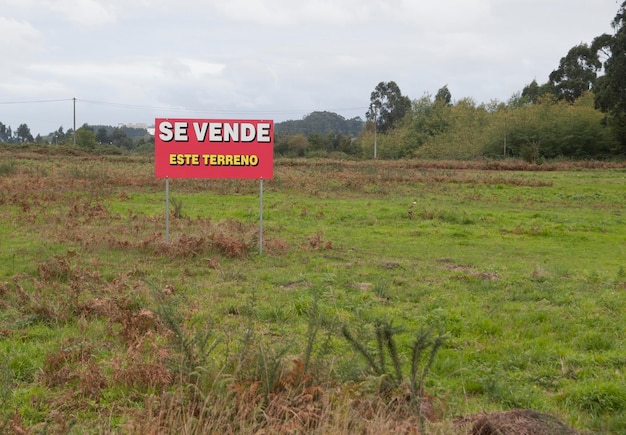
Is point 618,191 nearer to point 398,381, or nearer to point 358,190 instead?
point 358,190

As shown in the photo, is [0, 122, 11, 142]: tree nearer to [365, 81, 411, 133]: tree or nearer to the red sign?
[365, 81, 411, 133]: tree

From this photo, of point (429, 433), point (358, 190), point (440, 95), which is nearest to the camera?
point (429, 433)

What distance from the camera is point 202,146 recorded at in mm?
12531

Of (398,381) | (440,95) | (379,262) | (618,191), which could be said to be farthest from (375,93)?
(398,381)

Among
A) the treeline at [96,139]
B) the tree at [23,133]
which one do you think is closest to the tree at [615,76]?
the treeline at [96,139]

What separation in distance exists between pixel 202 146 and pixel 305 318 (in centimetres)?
593

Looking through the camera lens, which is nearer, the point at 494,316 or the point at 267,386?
the point at 267,386

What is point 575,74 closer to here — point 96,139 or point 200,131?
point 96,139

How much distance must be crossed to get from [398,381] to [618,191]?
2532 cm

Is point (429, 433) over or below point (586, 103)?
below

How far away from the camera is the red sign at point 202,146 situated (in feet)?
41.0

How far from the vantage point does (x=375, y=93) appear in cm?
10194

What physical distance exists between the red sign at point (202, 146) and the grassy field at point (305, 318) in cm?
138

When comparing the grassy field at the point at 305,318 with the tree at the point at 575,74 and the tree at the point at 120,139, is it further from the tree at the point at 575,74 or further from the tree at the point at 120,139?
the tree at the point at 120,139
